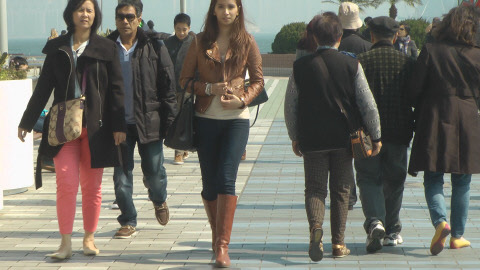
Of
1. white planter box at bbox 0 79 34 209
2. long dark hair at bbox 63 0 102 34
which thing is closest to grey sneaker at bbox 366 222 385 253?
long dark hair at bbox 63 0 102 34

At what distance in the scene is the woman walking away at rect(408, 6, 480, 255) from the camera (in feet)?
21.7

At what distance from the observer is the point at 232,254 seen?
22.1 feet

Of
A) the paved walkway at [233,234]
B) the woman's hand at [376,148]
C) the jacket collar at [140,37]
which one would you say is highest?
the jacket collar at [140,37]

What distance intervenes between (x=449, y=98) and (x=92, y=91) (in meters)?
2.43

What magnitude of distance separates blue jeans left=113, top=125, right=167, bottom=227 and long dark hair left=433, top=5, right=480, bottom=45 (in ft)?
7.50

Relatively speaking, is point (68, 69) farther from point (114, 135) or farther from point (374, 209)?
point (374, 209)

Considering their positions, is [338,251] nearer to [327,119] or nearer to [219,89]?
[327,119]

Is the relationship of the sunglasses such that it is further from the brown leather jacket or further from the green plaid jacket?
the green plaid jacket

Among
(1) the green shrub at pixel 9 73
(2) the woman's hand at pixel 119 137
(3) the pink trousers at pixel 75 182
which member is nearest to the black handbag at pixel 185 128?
(2) the woman's hand at pixel 119 137

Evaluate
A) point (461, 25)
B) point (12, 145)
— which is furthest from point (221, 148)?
point (12, 145)

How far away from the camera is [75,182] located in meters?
6.56

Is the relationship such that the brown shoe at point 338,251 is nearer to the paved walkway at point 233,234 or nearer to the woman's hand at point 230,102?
the paved walkway at point 233,234

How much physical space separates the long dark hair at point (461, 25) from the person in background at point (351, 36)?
160 cm

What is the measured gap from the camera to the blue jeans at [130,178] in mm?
7301
